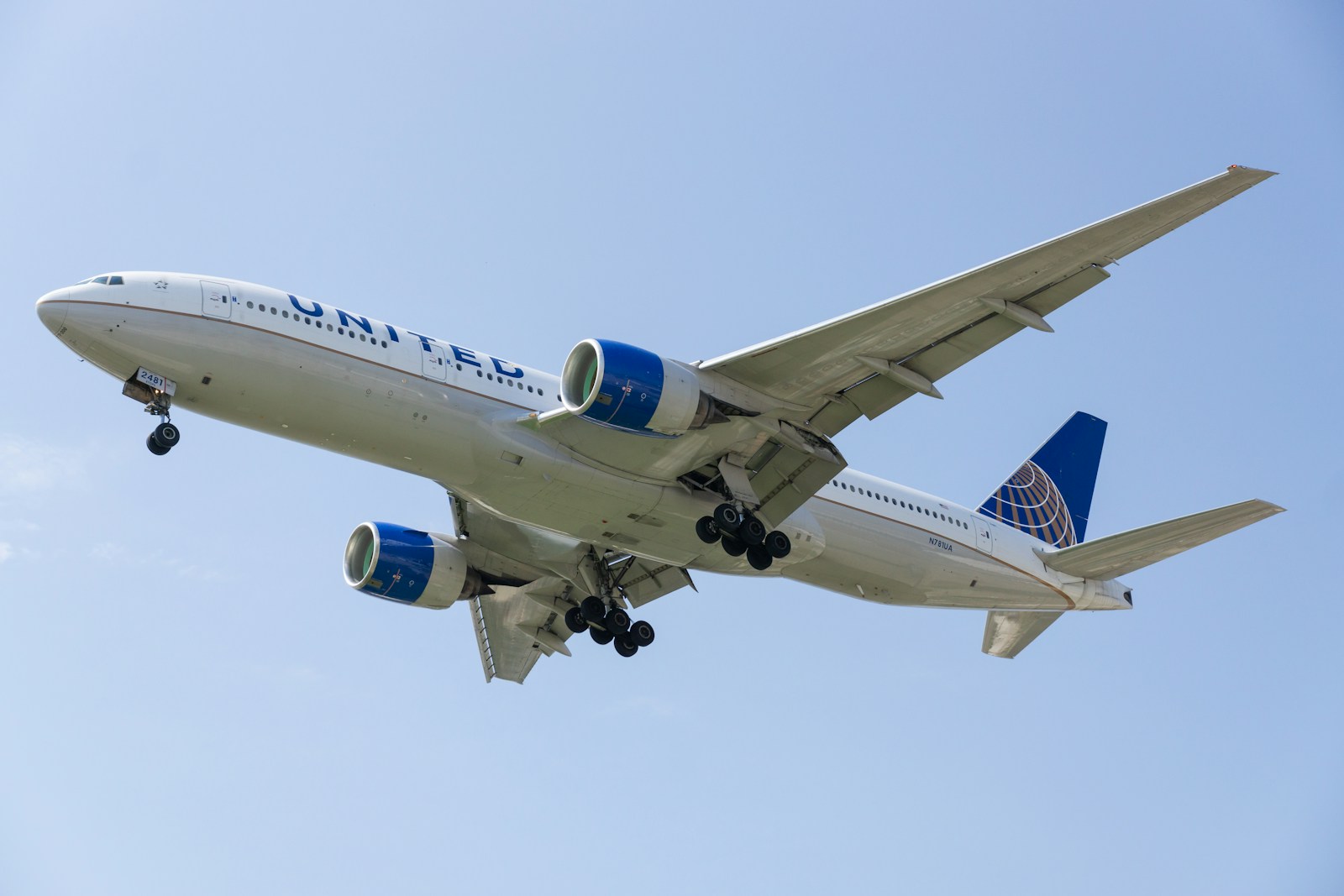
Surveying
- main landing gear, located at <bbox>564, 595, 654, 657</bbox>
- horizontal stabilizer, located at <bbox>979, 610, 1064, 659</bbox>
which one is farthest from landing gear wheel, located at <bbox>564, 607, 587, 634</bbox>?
horizontal stabilizer, located at <bbox>979, 610, 1064, 659</bbox>

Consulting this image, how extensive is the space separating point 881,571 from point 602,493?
689cm

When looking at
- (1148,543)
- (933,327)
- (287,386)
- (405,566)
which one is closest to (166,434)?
(287,386)

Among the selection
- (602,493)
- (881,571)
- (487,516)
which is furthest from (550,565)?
(881,571)

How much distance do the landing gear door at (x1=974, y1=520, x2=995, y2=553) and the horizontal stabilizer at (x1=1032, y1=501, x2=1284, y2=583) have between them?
1.38 m

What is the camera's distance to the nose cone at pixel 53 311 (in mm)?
22500

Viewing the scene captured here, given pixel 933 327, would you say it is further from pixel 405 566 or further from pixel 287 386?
pixel 405 566

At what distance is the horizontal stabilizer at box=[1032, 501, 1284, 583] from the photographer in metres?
25.6

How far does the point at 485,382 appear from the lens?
2497 centimetres

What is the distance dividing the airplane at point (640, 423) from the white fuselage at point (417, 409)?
0.04 m

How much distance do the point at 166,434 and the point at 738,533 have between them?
10627mm

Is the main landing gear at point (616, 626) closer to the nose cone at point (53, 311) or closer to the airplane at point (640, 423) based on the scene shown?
the airplane at point (640, 423)

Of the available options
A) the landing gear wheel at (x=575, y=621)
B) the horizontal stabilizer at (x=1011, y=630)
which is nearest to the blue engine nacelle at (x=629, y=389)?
the landing gear wheel at (x=575, y=621)

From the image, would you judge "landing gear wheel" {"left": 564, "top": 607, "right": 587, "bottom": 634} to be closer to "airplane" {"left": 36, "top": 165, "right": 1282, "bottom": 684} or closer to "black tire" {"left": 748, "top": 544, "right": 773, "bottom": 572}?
"airplane" {"left": 36, "top": 165, "right": 1282, "bottom": 684}

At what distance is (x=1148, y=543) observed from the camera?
93.5 ft
